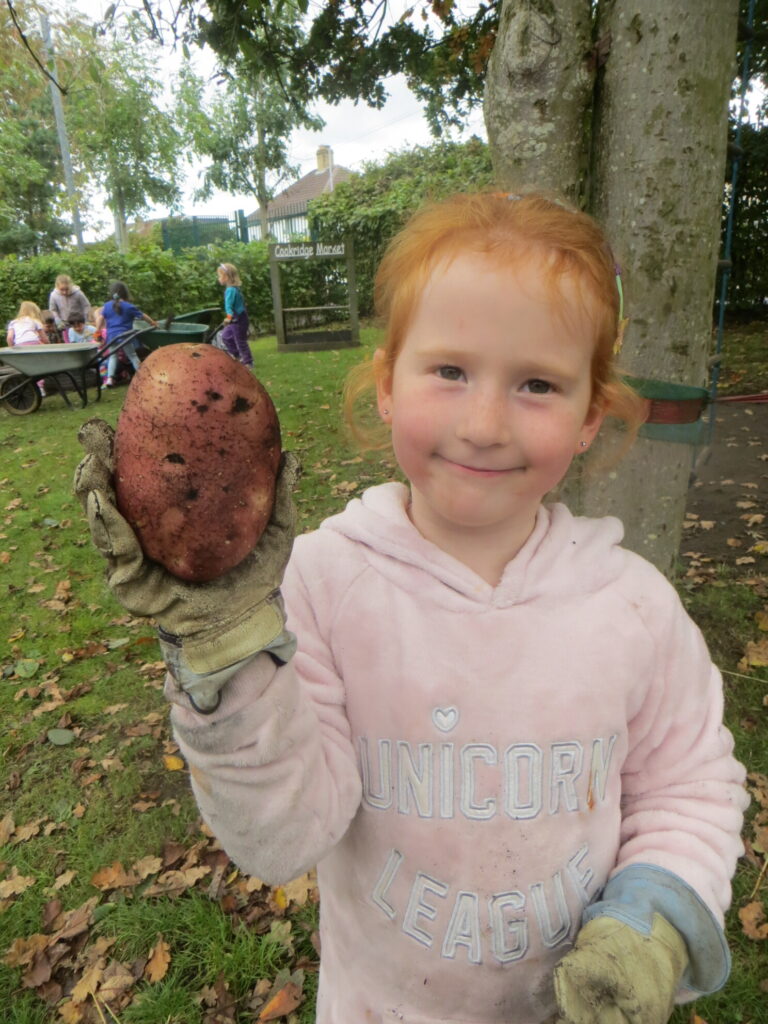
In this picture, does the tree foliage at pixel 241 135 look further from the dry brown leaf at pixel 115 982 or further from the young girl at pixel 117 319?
the dry brown leaf at pixel 115 982

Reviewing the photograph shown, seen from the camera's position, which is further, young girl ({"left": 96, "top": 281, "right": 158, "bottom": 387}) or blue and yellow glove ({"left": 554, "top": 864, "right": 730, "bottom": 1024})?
young girl ({"left": 96, "top": 281, "right": 158, "bottom": 387})

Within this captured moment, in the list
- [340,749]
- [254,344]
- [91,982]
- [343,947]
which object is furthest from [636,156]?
[254,344]

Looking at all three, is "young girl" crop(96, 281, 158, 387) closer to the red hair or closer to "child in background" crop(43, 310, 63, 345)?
"child in background" crop(43, 310, 63, 345)

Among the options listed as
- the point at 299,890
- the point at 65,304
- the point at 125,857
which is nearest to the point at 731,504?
the point at 299,890

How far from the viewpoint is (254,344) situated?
A: 1733cm

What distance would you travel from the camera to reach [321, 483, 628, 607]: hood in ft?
3.92

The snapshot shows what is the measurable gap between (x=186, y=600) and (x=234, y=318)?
37.4 ft

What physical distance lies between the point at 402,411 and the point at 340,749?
21.9 inches

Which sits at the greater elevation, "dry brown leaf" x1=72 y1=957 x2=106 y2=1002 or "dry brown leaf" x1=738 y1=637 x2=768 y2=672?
"dry brown leaf" x1=738 y1=637 x2=768 y2=672

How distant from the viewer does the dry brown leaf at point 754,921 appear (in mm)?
2363

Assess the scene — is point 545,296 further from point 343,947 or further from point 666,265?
point 666,265

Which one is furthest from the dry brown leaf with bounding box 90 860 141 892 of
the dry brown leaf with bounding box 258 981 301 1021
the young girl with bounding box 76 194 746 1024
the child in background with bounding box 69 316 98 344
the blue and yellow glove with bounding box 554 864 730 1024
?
the child in background with bounding box 69 316 98 344

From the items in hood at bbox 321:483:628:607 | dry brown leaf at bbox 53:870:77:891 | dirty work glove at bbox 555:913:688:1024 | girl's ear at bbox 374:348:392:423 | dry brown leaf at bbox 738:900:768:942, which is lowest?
dry brown leaf at bbox 53:870:77:891

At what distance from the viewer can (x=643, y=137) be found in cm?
209
